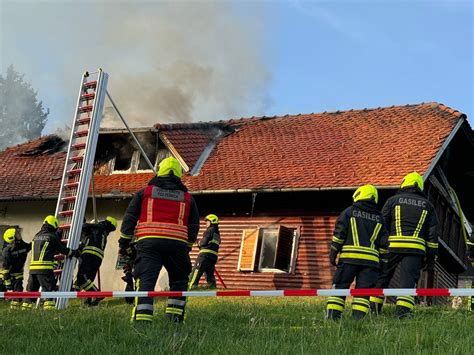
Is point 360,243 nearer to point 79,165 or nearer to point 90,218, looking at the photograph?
point 79,165

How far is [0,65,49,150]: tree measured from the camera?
183 feet

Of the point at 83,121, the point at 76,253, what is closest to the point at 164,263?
the point at 76,253

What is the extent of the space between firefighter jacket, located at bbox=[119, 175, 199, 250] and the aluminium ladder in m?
5.13

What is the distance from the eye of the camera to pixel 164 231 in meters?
8.51

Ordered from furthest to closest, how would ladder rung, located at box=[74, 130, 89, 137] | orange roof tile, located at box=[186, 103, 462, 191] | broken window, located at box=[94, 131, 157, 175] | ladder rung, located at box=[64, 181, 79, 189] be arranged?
1. broken window, located at box=[94, 131, 157, 175]
2. orange roof tile, located at box=[186, 103, 462, 191]
3. ladder rung, located at box=[74, 130, 89, 137]
4. ladder rung, located at box=[64, 181, 79, 189]

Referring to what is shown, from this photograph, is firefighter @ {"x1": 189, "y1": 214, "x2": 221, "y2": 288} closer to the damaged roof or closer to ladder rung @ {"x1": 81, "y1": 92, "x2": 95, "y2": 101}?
the damaged roof

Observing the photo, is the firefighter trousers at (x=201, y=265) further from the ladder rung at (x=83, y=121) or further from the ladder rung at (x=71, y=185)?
the ladder rung at (x=83, y=121)

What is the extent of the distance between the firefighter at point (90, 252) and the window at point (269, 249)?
4.64 meters

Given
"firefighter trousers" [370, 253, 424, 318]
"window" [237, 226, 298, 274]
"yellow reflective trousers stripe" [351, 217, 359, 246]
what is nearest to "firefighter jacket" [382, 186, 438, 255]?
"firefighter trousers" [370, 253, 424, 318]

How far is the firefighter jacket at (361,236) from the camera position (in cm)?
949

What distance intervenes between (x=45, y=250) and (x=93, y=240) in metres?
1.25

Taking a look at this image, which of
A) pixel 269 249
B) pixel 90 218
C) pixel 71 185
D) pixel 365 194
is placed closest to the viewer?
pixel 365 194

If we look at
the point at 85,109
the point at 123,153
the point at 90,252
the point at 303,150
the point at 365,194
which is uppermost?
the point at 303,150

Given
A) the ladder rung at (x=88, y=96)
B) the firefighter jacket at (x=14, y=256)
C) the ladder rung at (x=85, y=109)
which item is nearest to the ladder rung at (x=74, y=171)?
the ladder rung at (x=85, y=109)
